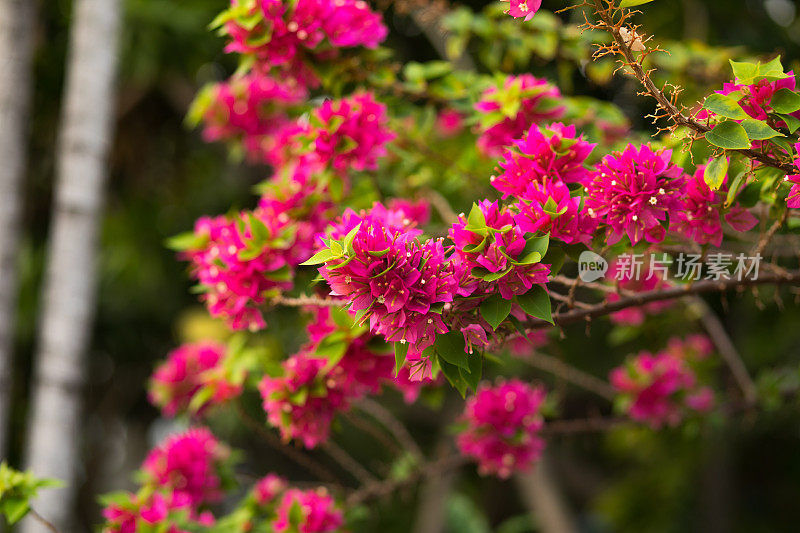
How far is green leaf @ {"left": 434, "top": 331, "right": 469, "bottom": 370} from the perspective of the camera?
105 cm

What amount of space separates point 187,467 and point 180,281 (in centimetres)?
338

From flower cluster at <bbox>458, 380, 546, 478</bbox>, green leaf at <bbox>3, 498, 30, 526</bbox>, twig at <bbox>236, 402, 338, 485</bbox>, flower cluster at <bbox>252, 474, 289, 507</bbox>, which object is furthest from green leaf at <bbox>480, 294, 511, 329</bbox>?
flower cluster at <bbox>252, 474, 289, 507</bbox>

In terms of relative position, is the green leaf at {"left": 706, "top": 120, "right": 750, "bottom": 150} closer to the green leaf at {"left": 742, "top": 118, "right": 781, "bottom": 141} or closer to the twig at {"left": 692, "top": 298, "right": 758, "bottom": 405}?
the green leaf at {"left": 742, "top": 118, "right": 781, "bottom": 141}

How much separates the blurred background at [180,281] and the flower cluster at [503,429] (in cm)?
166

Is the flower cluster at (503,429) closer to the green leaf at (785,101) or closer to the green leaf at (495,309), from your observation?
the green leaf at (495,309)

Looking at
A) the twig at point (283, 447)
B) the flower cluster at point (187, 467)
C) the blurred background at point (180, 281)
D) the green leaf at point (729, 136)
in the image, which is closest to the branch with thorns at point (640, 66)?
the green leaf at point (729, 136)

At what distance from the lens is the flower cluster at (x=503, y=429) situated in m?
1.80

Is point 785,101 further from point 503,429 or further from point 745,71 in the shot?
point 503,429

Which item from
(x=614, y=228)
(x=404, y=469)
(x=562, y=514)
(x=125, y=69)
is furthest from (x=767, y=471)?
(x=125, y=69)

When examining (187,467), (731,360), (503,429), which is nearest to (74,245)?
(187,467)

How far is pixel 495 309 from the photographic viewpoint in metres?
1.05

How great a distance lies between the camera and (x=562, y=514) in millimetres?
4008

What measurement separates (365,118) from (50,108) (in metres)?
3.15

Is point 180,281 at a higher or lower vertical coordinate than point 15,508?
lower
